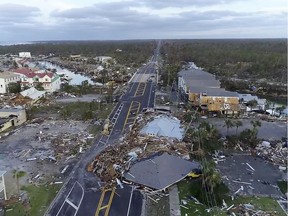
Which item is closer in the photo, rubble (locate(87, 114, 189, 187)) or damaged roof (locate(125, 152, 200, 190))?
damaged roof (locate(125, 152, 200, 190))

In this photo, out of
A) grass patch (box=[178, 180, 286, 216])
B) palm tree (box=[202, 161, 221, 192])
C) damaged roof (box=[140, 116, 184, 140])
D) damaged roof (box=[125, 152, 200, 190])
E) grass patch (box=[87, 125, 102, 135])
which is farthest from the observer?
grass patch (box=[87, 125, 102, 135])

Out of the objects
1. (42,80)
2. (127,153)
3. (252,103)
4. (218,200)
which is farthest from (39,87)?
(218,200)

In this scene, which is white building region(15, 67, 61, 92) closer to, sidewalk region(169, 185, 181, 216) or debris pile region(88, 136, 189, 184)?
debris pile region(88, 136, 189, 184)

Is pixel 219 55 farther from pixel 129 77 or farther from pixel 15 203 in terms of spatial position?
pixel 15 203

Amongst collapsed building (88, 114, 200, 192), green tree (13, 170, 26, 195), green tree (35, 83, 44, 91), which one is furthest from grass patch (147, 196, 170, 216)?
green tree (35, 83, 44, 91)

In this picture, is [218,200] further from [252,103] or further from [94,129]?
[252,103]

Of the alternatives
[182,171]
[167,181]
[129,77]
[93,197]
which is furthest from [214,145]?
[129,77]

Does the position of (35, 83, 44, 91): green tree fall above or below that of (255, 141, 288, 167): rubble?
above
